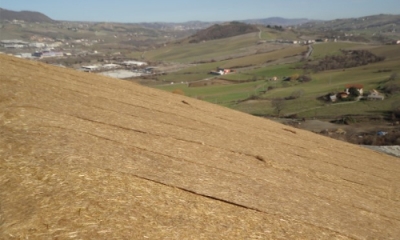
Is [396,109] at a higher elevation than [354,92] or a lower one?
lower

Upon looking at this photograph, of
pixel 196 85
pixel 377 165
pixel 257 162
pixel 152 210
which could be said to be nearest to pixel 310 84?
pixel 196 85

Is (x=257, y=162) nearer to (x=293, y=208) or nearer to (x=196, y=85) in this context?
(x=293, y=208)

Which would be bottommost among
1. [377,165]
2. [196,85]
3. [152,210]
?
[196,85]

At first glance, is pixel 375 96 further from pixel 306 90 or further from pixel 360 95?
pixel 306 90

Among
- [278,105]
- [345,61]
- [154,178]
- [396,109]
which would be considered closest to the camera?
[154,178]

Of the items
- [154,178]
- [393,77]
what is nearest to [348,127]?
[393,77]

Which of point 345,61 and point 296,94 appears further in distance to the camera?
point 345,61

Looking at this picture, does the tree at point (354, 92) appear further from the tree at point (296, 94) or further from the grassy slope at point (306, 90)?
the tree at point (296, 94)

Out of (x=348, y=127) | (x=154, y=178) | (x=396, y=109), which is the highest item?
(x=154, y=178)

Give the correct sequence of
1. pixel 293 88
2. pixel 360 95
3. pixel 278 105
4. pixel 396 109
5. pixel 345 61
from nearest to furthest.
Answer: pixel 396 109, pixel 278 105, pixel 360 95, pixel 293 88, pixel 345 61
